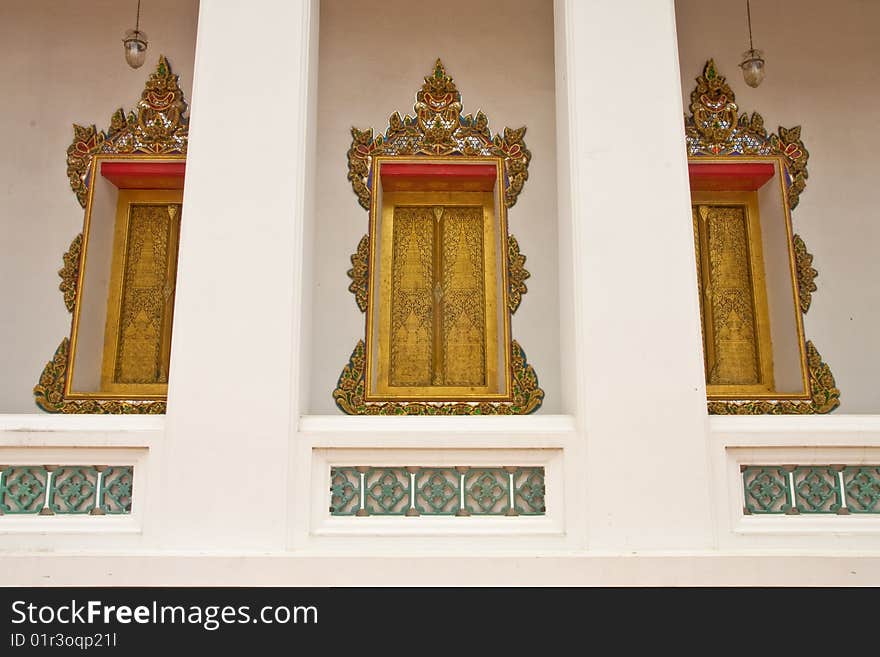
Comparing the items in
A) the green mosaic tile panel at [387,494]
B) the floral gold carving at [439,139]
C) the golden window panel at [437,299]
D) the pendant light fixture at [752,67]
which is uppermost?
the pendant light fixture at [752,67]

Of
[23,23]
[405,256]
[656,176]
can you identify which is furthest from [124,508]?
[23,23]

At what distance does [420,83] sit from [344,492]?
3077 millimetres

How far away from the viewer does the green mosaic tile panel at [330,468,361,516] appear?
10.6ft

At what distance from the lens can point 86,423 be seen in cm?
320

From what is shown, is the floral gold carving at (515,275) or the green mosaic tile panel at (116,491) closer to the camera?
the green mosaic tile panel at (116,491)

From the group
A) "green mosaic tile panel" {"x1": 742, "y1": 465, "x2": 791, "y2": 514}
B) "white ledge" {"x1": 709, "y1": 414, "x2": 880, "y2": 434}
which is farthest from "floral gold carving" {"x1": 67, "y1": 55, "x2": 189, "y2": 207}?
"green mosaic tile panel" {"x1": 742, "y1": 465, "x2": 791, "y2": 514}

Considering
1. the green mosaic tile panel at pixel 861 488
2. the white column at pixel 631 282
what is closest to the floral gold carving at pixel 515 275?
the white column at pixel 631 282

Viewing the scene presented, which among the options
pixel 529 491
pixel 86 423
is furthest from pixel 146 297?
pixel 529 491

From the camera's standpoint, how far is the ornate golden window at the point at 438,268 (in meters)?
4.64

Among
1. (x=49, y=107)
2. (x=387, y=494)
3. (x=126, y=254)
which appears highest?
(x=49, y=107)

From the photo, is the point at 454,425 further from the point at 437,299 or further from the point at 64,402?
the point at 64,402

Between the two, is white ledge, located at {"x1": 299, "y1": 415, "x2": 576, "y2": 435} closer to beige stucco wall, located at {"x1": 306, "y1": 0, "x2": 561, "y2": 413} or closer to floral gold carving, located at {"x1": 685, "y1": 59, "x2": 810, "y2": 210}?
beige stucco wall, located at {"x1": 306, "y1": 0, "x2": 561, "y2": 413}

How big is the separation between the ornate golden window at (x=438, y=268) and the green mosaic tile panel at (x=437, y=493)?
4.37 feet

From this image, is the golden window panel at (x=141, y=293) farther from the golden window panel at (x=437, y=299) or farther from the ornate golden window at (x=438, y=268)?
the golden window panel at (x=437, y=299)
